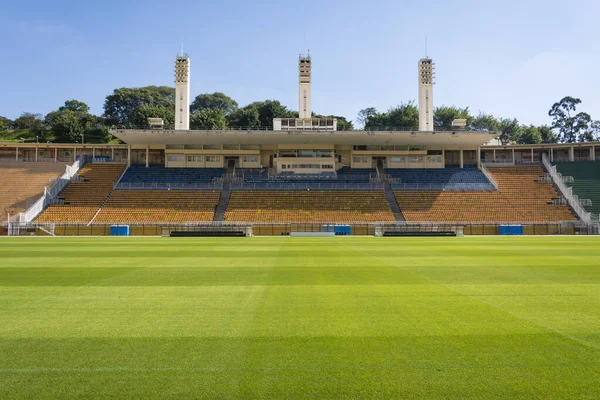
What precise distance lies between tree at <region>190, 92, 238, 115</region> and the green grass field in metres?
99.6

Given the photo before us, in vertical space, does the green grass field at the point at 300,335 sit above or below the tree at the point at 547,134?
below

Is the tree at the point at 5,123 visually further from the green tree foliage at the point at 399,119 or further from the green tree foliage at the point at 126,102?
the green tree foliage at the point at 399,119

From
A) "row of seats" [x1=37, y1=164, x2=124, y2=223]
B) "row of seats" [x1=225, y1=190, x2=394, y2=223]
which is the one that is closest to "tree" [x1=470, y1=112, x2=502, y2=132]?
"row of seats" [x1=225, y1=190, x2=394, y2=223]

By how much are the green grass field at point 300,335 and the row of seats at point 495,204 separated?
30.7 meters

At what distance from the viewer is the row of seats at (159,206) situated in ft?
135

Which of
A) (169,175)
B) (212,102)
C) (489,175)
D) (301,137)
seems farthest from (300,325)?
(212,102)

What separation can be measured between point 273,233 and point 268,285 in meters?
27.2

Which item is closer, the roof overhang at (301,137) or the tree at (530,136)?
the roof overhang at (301,137)

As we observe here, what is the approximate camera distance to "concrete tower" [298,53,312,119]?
53094mm

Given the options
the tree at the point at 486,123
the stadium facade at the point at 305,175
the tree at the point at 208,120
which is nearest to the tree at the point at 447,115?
the tree at the point at 486,123

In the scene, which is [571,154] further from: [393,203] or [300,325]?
[300,325]

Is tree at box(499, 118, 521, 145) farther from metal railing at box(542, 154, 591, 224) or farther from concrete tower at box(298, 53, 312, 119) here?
concrete tower at box(298, 53, 312, 119)

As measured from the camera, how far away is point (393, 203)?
46000 mm

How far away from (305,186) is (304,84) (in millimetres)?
13695
